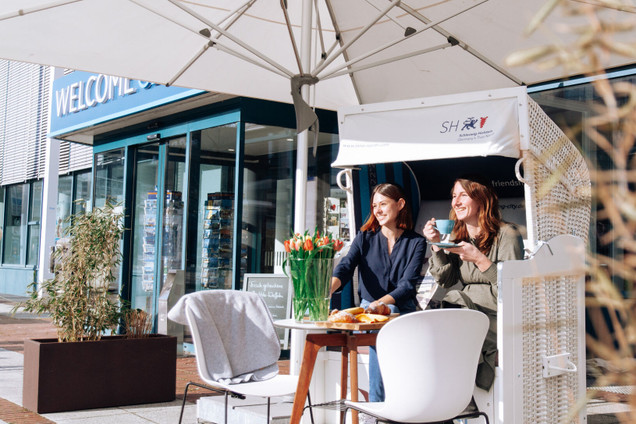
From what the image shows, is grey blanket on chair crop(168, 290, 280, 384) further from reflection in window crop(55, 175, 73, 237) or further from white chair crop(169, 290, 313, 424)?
reflection in window crop(55, 175, 73, 237)

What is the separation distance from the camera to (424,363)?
9.79 feet

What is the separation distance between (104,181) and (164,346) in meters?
5.94

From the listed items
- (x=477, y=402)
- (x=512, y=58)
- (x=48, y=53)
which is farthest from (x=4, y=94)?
(x=512, y=58)

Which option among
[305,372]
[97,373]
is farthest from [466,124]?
[97,373]

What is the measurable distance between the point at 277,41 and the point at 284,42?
6 cm

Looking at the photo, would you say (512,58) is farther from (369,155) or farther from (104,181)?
(104,181)

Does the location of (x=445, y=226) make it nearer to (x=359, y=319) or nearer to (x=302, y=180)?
(x=359, y=319)

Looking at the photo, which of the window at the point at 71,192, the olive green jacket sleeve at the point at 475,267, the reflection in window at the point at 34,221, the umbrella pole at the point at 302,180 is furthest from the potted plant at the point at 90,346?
the reflection in window at the point at 34,221

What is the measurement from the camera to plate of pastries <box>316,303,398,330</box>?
3492mm

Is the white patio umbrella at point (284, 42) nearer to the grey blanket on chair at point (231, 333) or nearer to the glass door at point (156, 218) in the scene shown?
the grey blanket on chair at point (231, 333)

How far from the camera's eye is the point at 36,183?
63.6ft

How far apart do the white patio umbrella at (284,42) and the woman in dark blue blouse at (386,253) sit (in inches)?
18.6

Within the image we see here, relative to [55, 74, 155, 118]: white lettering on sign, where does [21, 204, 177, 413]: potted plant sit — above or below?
below

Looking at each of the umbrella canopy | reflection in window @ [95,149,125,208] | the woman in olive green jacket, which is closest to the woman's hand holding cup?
the woman in olive green jacket
